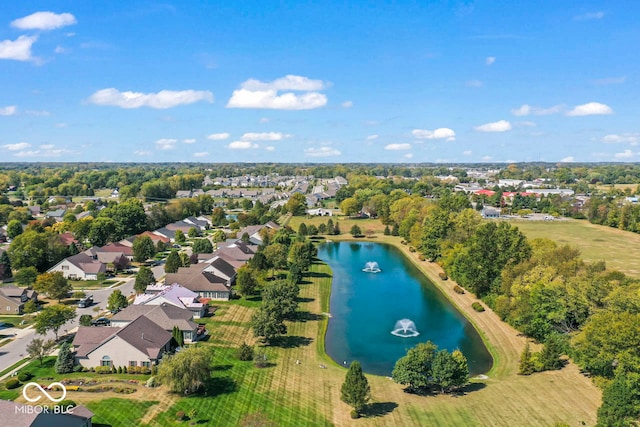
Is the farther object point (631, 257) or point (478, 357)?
point (631, 257)

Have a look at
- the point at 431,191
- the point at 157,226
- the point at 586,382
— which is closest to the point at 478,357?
the point at 586,382

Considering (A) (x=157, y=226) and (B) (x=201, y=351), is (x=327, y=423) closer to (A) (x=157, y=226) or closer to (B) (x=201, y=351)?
(B) (x=201, y=351)

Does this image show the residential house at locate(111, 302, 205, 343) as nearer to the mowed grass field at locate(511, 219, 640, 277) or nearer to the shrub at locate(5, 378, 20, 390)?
the shrub at locate(5, 378, 20, 390)

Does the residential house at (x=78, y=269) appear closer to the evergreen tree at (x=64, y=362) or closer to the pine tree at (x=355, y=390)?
the evergreen tree at (x=64, y=362)

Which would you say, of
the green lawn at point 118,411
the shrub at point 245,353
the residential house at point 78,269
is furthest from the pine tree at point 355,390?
the residential house at point 78,269

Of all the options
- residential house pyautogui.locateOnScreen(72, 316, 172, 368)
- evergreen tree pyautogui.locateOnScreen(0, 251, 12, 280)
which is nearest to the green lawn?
residential house pyautogui.locateOnScreen(72, 316, 172, 368)

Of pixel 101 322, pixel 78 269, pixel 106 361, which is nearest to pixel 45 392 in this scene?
pixel 106 361
